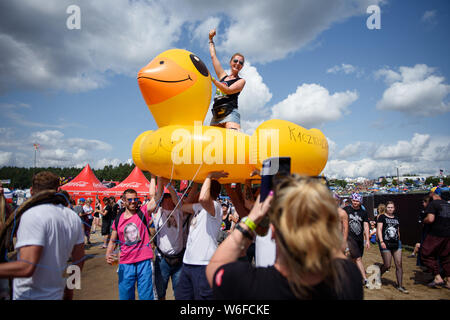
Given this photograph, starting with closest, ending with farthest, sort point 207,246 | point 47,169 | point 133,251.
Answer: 1. point 207,246
2. point 133,251
3. point 47,169

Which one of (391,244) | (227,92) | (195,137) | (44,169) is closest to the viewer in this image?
(195,137)

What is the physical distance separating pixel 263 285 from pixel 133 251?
257cm

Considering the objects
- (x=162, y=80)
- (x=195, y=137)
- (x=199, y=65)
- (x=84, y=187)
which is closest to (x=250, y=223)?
(x=195, y=137)

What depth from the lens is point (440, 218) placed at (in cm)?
511

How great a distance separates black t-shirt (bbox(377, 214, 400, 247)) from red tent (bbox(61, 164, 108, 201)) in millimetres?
14589

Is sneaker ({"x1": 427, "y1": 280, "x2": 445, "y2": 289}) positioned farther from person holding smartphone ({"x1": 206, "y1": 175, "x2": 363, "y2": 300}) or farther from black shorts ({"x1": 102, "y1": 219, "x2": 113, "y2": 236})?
black shorts ({"x1": 102, "y1": 219, "x2": 113, "y2": 236})

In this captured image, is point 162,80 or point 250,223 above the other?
point 162,80

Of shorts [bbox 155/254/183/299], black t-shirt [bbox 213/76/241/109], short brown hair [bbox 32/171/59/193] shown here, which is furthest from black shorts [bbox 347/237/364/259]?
short brown hair [bbox 32/171/59/193]

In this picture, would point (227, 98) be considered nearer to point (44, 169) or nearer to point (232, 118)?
point (232, 118)

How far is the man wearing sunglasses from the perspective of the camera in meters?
3.15

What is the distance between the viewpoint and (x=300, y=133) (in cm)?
261
